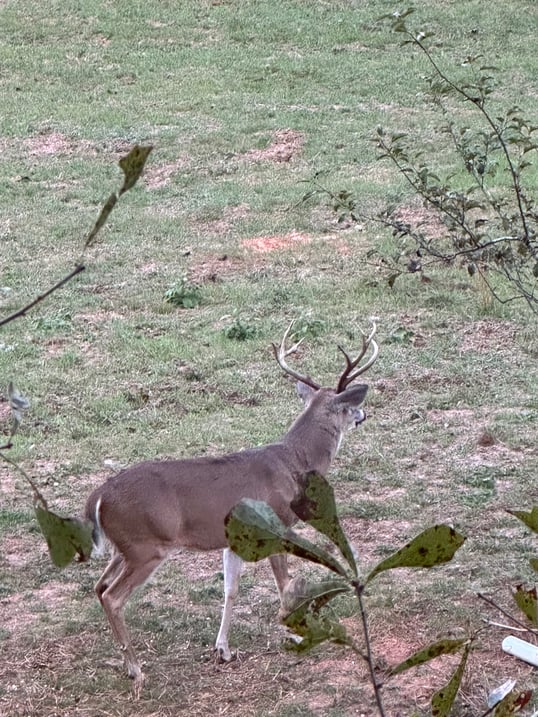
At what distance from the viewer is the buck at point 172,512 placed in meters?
5.30

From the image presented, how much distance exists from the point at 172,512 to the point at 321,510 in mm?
4264

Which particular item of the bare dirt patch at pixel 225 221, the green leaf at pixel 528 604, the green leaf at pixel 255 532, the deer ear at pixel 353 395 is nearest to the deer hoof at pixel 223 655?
the deer ear at pixel 353 395

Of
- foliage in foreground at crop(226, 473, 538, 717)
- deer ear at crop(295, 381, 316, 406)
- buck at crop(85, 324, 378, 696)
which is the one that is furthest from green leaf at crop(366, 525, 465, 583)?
deer ear at crop(295, 381, 316, 406)

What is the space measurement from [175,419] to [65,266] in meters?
3.98

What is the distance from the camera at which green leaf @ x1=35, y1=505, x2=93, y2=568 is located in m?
1.06

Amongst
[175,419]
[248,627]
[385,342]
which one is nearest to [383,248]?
[385,342]

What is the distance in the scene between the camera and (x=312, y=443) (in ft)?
19.9

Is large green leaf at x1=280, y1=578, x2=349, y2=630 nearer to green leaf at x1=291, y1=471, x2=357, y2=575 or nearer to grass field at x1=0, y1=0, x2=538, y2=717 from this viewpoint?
green leaf at x1=291, y1=471, x2=357, y2=575

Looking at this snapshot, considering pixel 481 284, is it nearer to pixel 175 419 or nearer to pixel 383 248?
pixel 383 248

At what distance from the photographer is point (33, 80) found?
18.5 metres

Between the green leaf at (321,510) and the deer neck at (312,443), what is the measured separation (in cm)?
467

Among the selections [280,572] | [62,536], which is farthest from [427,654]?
[280,572]

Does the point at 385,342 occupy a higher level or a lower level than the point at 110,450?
lower

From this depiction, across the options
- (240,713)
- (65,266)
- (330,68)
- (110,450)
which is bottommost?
(330,68)
